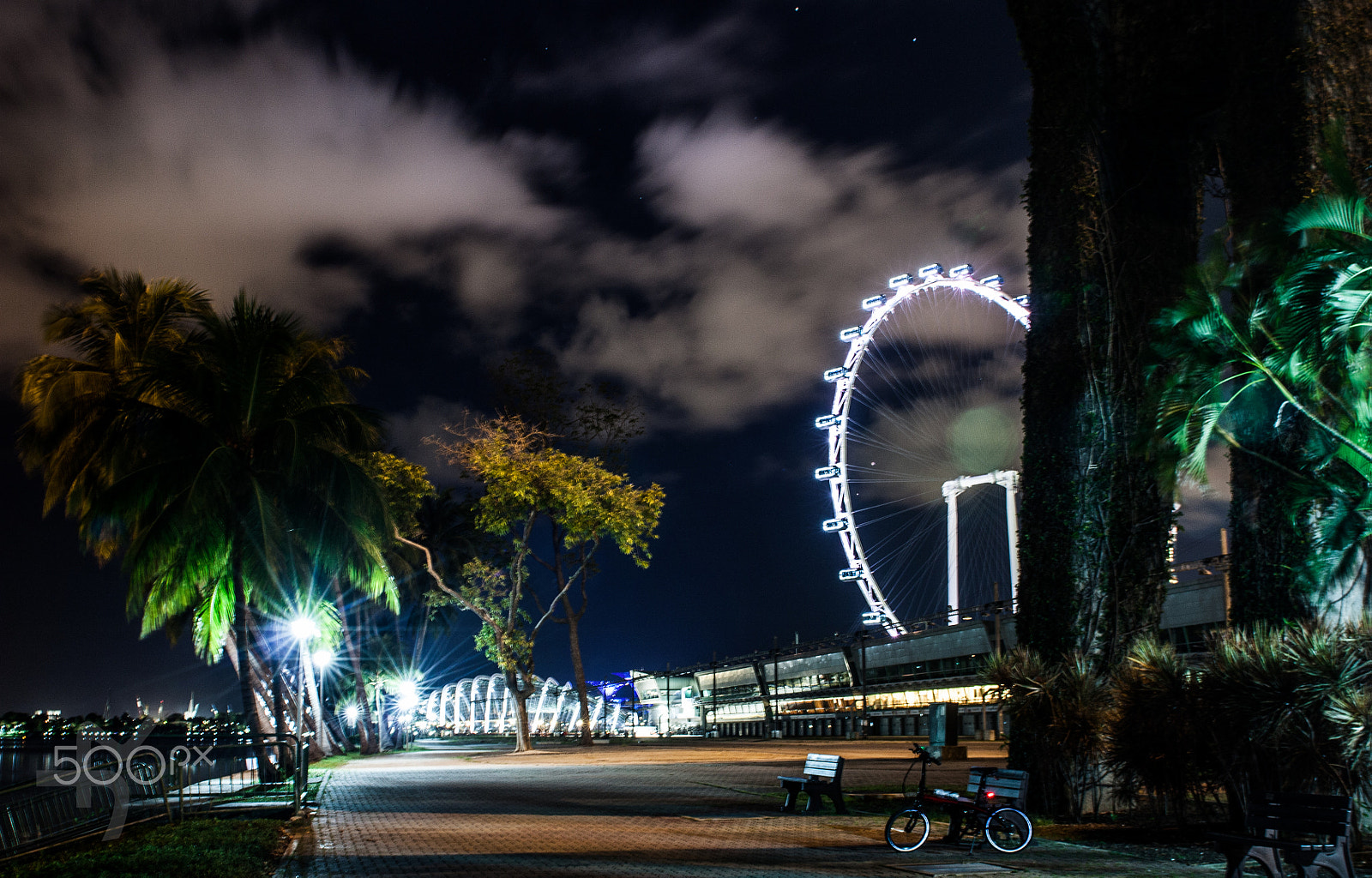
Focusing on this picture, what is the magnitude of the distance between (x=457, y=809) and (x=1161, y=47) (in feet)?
49.3

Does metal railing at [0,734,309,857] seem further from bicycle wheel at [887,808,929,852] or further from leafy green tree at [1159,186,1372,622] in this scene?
leafy green tree at [1159,186,1372,622]

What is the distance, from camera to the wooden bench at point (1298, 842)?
710cm

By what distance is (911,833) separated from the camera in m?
10.5

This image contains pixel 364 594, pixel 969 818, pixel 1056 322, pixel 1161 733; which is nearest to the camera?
pixel 969 818

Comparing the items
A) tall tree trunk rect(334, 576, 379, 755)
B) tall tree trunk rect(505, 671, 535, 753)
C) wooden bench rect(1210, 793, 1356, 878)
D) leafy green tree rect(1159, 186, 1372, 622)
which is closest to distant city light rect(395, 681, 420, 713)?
tall tree trunk rect(334, 576, 379, 755)

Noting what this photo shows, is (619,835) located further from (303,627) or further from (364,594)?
(364,594)

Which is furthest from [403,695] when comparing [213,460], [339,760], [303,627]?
[213,460]

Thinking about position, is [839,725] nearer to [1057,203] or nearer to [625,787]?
[625,787]

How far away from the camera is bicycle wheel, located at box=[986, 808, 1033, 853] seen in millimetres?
10258

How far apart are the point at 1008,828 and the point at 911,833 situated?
38.2 inches

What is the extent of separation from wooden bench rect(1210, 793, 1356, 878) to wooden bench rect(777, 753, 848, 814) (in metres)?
6.29

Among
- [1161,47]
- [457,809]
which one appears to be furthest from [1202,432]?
[457,809]

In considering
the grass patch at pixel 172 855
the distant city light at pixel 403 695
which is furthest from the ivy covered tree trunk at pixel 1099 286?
the distant city light at pixel 403 695

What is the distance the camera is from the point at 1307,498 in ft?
38.5
